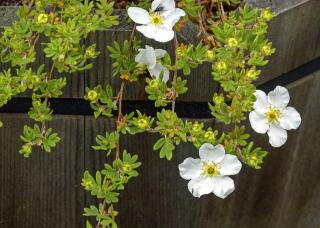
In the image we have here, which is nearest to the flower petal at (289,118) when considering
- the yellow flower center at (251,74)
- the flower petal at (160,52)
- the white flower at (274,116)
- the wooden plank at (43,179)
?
the white flower at (274,116)

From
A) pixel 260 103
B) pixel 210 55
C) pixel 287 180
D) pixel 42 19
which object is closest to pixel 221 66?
pixel 210 55

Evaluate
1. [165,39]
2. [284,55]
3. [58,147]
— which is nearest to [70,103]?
[58,147]

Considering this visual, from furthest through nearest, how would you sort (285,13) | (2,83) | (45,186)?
1. (45,186)
2. (285,13)
3. (2,83)

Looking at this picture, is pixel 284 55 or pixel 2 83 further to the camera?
pixel 284 55

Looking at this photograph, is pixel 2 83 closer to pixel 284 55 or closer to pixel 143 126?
pixel 143 126

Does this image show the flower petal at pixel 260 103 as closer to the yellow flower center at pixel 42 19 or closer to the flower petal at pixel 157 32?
the flower petal at pixel 157 32

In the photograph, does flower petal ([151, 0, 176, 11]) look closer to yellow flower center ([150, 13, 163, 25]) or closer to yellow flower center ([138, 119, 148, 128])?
yellow flower center ([150, 13, 163, 25])
